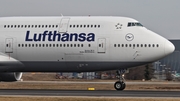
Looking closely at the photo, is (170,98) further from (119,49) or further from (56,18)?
(56,18)

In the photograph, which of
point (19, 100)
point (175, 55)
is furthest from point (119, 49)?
point (175, 55)

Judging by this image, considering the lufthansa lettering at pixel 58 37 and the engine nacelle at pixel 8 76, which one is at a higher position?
the lufthansa lettering at pixel 58 37

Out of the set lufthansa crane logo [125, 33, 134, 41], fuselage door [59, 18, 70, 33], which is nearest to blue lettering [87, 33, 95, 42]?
fuselage door [59, 18, 70, 33]

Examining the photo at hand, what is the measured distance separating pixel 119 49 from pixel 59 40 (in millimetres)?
5135

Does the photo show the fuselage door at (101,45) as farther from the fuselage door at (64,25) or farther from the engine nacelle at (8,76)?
the engine nacelle at (8,76)

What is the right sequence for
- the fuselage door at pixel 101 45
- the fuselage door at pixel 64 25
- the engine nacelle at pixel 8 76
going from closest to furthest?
the fuselage door at pixel 101 45 → the fuselage door at pixel 64 25 → the engine nacelle at pixel 8 76

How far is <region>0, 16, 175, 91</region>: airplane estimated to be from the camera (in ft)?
153

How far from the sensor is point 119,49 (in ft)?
153

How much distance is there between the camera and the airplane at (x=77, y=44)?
46.6 meters

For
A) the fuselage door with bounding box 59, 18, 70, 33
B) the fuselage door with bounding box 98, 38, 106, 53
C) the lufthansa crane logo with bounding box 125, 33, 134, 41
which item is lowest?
the fuselage door with bounding box 98, 38, 106, 53

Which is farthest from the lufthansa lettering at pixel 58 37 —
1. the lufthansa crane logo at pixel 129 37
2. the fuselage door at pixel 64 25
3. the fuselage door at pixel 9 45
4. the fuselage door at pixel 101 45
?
the lufthansa crane logo at pixel 129 37

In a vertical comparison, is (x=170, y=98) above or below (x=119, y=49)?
below

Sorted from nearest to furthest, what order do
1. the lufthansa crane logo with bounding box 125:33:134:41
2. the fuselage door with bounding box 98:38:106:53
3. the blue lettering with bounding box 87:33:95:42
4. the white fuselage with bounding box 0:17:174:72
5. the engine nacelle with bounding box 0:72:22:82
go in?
the white fuselage with bounding box 0:17:174:72 → the lufthansa crane logo with bounding box 125:33:134:41 → the fuselage door with bounding box 98:38:106:53 → the blue lettering with bounding box 87:33:95:42 → the engine nacelle with bounding box 0:72:22:82

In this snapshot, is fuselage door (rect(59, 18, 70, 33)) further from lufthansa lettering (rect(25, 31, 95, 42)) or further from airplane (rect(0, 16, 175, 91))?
lufthansa lettering (rect(25, 31, 95, 42))
